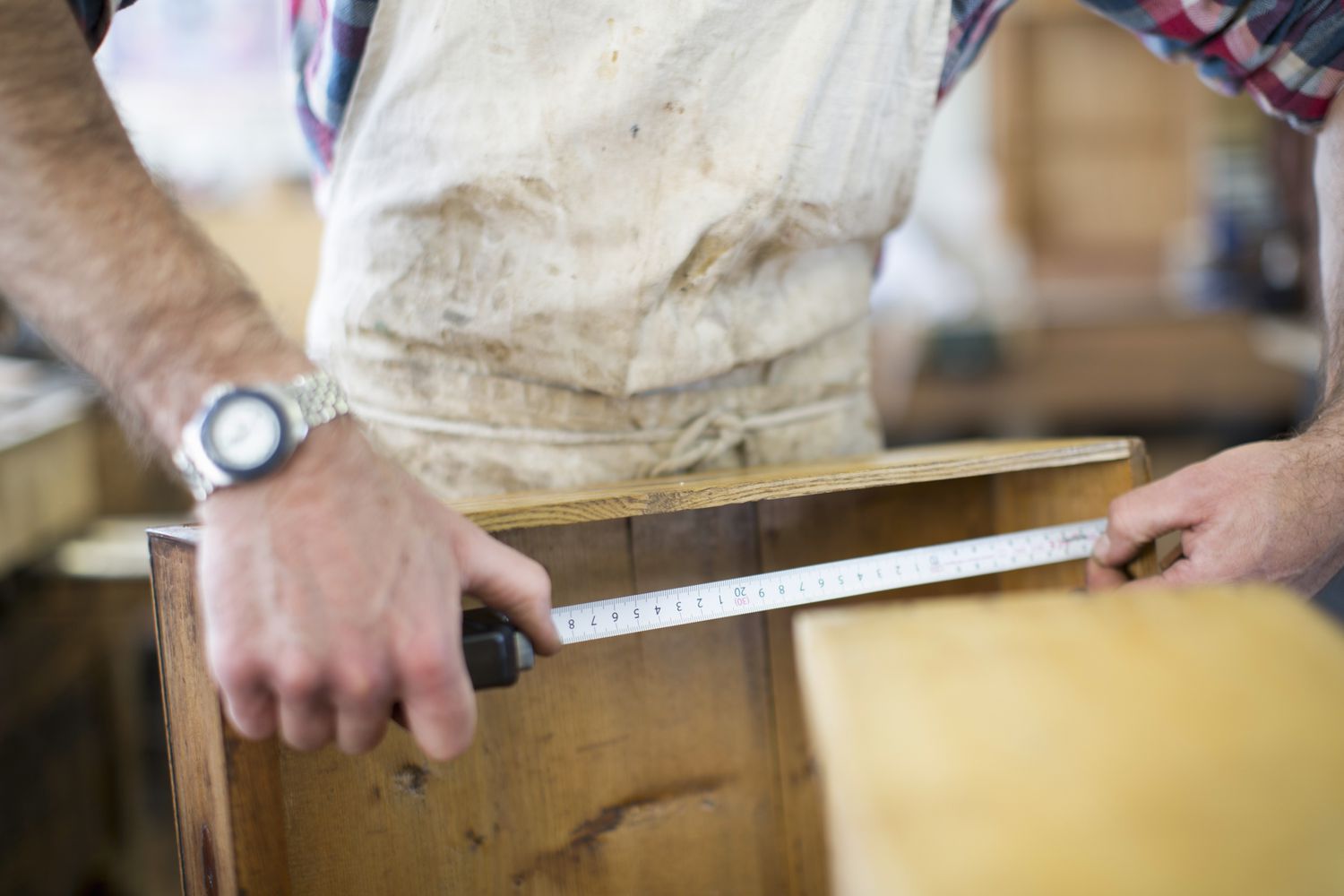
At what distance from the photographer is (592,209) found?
28.3 inches

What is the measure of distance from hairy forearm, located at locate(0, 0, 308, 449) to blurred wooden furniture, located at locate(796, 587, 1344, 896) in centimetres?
32

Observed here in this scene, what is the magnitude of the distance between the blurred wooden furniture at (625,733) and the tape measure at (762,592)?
59 mm

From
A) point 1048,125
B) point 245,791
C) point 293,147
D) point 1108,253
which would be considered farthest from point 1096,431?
point 245,791

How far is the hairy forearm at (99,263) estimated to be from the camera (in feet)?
1.62

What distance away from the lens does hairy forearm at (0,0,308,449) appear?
0.49m

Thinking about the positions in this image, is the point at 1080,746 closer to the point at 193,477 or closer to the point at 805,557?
the point at 193,477

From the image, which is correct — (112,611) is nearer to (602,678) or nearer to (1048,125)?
(602,678)

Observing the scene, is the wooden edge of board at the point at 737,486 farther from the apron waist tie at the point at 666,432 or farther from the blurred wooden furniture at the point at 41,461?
the blurred wooden furniture at the point at 41,461

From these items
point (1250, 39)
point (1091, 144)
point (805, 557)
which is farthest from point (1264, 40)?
point (1091, 144)

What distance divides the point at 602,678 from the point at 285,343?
40 centimetres

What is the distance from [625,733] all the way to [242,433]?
0.47 metres

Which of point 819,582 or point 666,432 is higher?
point 666,432

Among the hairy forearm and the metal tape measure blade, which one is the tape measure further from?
the hairy forearm

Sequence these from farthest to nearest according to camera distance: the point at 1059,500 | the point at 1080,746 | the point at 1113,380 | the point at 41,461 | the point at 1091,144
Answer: the point at 1091,144, the point at 1113,380, the point at 41,461, the point at 1059,500, the point at 1080,746
